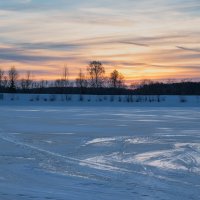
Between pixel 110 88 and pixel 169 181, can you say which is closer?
pixel 169 181

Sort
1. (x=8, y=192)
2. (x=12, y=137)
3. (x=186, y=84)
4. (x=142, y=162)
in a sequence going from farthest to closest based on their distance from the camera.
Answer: (x=186, y=84) < (x=12, y=137) < (x=142, y=162) < (x=8, y=192)

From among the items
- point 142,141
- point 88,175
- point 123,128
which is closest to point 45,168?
point 88,175

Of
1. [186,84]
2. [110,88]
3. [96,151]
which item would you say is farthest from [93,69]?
[96,151]

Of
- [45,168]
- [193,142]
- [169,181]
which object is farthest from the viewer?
[193,142]

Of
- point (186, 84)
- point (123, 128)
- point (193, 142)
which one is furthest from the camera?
point (186, 84)

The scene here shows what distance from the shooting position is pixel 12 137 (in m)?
14.8

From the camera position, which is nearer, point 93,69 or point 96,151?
point 96,151

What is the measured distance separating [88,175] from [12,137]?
264 inches

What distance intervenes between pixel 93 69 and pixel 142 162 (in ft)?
290

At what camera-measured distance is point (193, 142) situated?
13.6 meters

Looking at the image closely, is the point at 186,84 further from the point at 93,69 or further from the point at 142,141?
the point at 142,141

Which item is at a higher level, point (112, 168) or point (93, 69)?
point (93, 69)

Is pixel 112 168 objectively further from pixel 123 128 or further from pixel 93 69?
pixel 93 69

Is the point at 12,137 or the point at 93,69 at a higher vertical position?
the point at 93,69
